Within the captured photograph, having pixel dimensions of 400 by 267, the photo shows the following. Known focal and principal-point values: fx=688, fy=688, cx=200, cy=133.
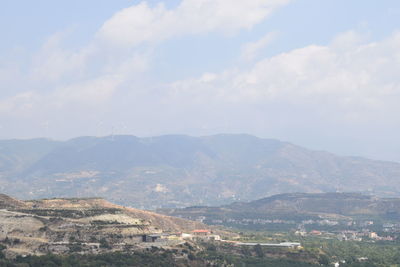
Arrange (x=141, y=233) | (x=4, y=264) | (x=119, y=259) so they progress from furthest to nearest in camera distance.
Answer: (x=141, y=233) < (x=119, y=259) < (x=4, y=264)

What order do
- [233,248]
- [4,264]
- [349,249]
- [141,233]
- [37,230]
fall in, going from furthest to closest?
[349,249]
[233,248]
[141,233]
[37,230]
[4,264]

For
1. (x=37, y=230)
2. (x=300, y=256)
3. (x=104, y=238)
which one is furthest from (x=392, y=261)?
(x=37, y=230)

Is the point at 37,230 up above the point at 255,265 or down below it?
above

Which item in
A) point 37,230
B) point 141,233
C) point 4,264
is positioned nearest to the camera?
point 4,264

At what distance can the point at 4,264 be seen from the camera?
108 meters

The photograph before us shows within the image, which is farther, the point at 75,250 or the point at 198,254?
the point at 198,254

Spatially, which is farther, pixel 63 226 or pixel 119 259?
pixel 63 226

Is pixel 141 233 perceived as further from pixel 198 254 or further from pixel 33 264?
pixel 33 264

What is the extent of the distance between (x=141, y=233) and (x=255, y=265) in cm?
2746

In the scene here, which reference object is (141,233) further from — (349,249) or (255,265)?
(349,249)

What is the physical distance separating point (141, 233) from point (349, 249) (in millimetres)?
71797

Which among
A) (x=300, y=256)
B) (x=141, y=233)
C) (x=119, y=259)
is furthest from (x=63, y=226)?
(x=300, y=256)

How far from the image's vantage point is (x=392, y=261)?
17100cm

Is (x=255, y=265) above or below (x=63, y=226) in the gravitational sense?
below
